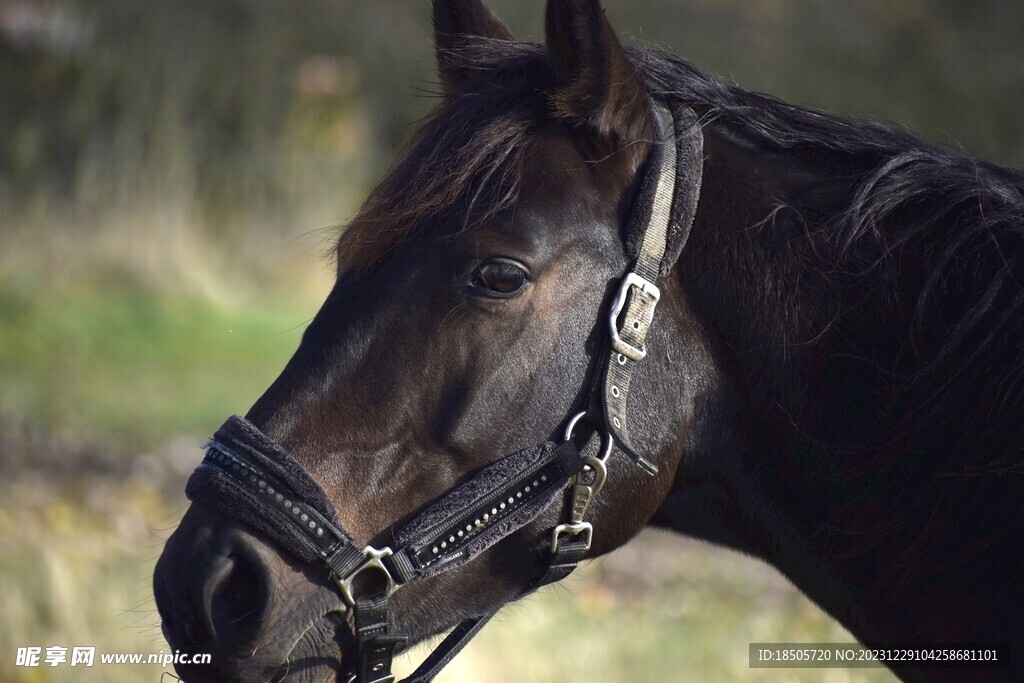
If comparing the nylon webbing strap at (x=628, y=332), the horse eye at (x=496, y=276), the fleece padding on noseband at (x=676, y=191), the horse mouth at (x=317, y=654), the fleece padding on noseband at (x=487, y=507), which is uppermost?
the fleece padding on noseband at (x=676, y=191)

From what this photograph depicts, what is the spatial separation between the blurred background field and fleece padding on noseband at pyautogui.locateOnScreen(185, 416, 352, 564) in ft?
8.66

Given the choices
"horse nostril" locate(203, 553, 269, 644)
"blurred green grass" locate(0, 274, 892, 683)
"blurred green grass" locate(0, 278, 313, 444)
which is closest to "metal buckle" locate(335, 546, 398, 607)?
"horse nostril" locate(203, 553, 269, 644)

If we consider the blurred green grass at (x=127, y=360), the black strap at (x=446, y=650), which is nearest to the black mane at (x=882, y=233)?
the black strap at (x=446, y=650)

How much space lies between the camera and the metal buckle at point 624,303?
2.11 meters

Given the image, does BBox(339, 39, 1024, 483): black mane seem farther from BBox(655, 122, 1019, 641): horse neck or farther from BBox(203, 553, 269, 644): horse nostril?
BBox(203, 553, 269, 644): horse nostril

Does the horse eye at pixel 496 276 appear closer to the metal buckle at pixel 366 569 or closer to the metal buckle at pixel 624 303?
the metal buckle at pixel 624 303

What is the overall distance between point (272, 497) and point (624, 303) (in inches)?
35.3

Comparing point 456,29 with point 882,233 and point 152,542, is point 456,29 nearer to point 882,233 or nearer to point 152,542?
point 882,233

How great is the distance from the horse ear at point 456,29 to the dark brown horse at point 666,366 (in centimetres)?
35

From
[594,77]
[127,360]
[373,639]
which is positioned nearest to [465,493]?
[373,639]

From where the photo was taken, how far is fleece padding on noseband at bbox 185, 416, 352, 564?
6.34ft

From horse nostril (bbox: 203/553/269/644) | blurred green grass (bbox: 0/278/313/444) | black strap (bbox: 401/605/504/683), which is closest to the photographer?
horse nostril (bbox: 203/553/269/644)

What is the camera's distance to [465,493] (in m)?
2.06

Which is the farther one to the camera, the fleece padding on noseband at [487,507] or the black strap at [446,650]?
the black strap at [446,650]
